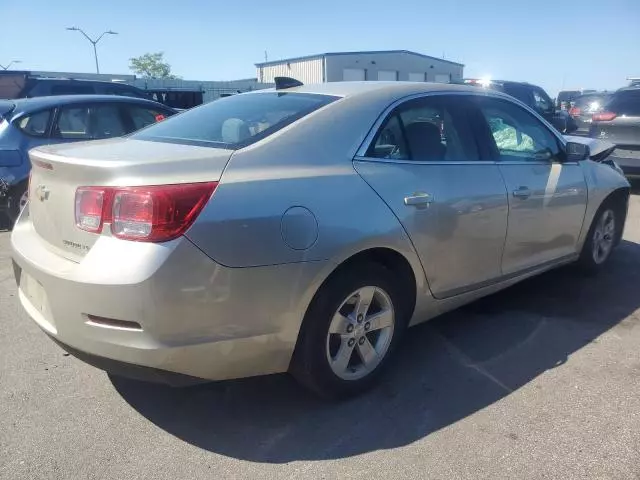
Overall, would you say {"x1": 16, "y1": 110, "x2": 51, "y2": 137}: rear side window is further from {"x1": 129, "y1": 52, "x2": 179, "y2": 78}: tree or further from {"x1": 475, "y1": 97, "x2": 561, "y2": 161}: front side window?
{"x1": 129, "y1": 52, "x2": 179, "y2": 78}: tree

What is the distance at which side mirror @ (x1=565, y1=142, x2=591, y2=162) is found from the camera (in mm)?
4312

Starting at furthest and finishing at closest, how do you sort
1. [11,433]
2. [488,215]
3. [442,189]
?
1. [488,215]
2. [442,189]
3. [11,433]

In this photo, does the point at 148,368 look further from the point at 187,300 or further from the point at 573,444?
the point at 573,444

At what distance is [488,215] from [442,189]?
454 mm

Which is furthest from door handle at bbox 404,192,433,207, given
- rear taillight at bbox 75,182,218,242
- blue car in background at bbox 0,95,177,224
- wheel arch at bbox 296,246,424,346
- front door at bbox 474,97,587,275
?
blue car in background at bbox 0,95,177,224

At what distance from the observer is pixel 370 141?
3.04m

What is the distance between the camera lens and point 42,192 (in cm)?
284

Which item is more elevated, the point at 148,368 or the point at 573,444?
the point at 148,368

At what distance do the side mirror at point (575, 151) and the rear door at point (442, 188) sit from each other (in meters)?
1.04

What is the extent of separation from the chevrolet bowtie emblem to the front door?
2596 mm

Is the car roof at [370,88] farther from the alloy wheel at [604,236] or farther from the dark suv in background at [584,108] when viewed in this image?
the dark suv in background at [584,108]

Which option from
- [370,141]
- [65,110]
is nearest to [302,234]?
[370,141]

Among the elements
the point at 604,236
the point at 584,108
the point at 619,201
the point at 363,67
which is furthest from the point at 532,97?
the point at 363,67

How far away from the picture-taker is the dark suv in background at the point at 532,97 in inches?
547
